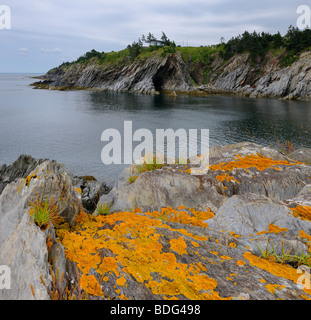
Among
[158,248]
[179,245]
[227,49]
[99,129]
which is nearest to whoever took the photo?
[158,248]

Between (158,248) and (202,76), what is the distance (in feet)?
543

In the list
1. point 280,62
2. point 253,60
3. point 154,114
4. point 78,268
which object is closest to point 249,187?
point 78,268

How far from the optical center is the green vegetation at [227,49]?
375 ft

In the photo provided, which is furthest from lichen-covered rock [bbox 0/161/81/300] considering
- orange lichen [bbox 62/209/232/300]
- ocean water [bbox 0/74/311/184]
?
ocean water [bbox 0/74/311/184]

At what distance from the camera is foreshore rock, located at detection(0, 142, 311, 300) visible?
4527mm

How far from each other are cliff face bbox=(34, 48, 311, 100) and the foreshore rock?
110937 millimetres

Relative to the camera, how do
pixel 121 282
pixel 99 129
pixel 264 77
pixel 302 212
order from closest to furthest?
Answer: pixel 121 282
pixel 302 212
pixel 99 129
pixel 264 77

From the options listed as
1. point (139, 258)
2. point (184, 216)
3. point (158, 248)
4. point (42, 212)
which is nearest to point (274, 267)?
point (158, 248)

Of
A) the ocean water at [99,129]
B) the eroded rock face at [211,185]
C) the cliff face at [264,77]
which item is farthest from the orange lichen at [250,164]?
the cliff face at [264,77]

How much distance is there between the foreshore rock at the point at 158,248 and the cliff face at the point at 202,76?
110937 millimetres

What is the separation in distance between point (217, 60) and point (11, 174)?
159 m

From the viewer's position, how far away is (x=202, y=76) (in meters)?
157

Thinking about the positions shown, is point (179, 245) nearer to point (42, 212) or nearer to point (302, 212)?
point (42, 212)
